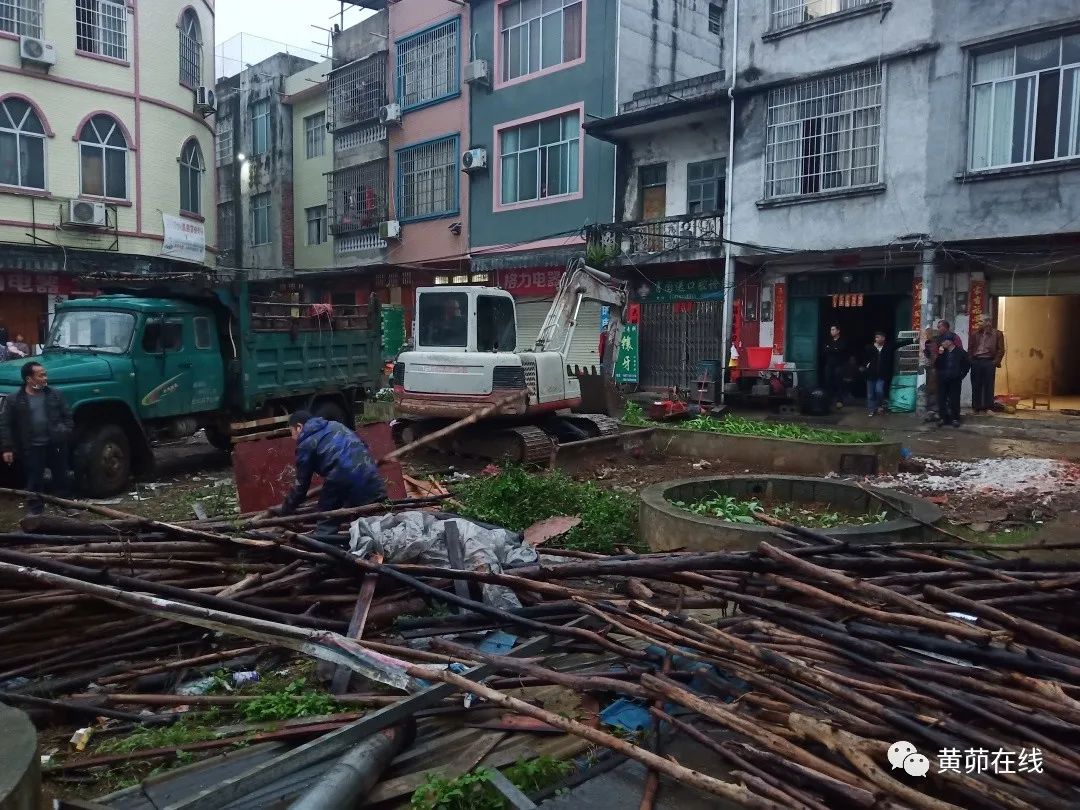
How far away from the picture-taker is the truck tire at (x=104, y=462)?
9891 mm

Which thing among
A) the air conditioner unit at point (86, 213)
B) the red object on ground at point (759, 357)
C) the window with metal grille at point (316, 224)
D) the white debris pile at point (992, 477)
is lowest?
the white debris pile at point (992, 477)

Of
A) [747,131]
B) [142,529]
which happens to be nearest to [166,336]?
[142,529]

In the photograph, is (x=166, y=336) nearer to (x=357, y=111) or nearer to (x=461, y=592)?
(x=461, y=592)

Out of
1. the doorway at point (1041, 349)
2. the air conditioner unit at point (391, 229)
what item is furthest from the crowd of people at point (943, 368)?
the air conditioner unit at point (391, 229)

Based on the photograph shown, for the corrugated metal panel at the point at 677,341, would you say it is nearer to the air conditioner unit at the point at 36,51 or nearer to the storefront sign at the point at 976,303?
the storefront sign at the point at 976,303

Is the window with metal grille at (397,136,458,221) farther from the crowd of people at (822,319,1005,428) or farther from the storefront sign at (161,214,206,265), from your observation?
the crowd of people at (822,319,1005,428)

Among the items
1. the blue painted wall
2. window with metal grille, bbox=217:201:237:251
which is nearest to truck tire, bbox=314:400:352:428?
the blue painted wall

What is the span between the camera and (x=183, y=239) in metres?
24.3

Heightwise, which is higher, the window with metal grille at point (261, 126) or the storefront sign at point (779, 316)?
the window with metal grille at point (261, 126)

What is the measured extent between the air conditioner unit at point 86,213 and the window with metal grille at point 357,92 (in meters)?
9.11

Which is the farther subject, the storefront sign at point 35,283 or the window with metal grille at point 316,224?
the window with metal grille at point 316,224

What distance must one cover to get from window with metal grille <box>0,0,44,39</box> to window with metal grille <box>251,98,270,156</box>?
427 inches

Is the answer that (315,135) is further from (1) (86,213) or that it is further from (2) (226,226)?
(1) (86,213)

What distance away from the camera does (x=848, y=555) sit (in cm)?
461
